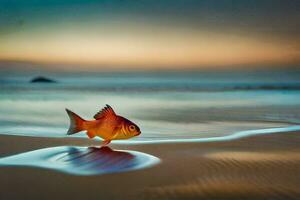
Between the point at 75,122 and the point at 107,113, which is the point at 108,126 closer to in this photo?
the point at 107,113

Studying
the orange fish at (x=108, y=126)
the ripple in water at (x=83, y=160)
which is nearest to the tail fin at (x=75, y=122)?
the orange fish at (x=108, y=126)

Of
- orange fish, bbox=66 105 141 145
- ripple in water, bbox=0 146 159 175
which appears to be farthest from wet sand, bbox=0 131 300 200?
orange fish, bbox=66 105 141 145

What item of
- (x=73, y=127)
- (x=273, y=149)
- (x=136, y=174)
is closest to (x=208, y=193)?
(x=136, y=174)

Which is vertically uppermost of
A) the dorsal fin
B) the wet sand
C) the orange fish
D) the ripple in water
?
the dorsal fin

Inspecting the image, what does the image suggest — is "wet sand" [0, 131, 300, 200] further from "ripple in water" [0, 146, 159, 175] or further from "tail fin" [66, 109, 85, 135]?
"tail fin" [66, 109, 85, 135]

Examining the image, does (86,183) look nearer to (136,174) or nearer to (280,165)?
(136,174)

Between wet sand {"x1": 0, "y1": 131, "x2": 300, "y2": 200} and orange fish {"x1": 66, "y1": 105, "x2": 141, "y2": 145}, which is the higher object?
orange fish {"x1": 66, "y1": 105, "x2": 141, "y2": 145}
